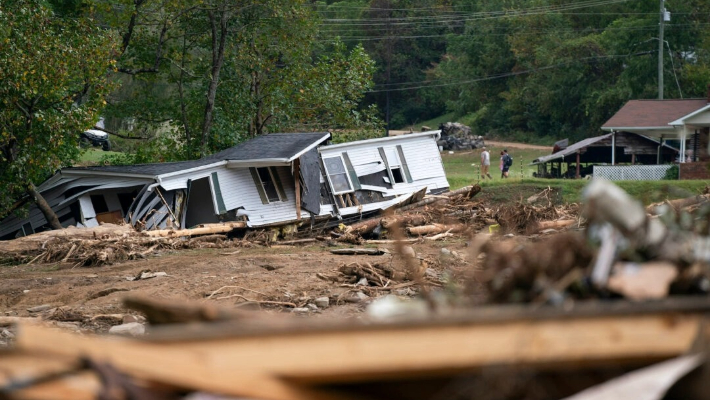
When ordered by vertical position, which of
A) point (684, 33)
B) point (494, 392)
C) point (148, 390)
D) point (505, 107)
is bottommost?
point (505, 107)

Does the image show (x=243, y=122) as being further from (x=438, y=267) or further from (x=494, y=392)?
(x=494, y=392)

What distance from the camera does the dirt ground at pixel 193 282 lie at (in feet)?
43.8

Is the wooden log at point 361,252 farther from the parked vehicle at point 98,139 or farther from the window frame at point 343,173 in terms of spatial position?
the parked vehicle at point 98,139

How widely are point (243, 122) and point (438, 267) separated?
20.0 metres

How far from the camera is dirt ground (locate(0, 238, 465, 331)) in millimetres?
13336

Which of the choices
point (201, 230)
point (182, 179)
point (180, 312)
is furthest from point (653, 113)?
point (180, 312)

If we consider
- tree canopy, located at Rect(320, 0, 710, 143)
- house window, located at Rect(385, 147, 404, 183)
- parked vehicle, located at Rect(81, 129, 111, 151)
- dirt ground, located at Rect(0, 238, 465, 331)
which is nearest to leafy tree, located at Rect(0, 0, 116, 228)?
dirt ground, located at Rect(0, 238, 465, 331)

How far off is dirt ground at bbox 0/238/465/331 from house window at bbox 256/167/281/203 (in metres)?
6.72

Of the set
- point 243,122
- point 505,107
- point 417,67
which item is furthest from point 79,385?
point 417,67

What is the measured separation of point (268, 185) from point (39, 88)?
8.50 m

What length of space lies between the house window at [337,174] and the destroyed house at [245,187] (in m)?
0.03

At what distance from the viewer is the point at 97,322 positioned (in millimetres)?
11992

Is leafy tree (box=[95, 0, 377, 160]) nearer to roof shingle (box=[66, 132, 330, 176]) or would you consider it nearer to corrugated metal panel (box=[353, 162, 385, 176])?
roof shingle (box=[66, 132, 330, 176])

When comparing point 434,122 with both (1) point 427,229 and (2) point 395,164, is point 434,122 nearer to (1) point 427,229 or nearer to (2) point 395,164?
(2) point 395,164
